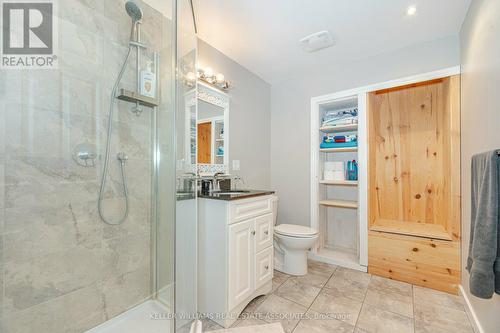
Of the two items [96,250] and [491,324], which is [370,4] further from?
[96,250]

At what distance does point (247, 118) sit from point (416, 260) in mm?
2186

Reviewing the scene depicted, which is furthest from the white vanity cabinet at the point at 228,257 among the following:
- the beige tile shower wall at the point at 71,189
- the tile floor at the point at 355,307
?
the beige tile shower wall at the point at 71,189

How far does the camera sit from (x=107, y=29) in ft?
4.34

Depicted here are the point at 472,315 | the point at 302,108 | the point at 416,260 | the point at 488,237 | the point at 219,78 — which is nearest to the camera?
the point at 488,237

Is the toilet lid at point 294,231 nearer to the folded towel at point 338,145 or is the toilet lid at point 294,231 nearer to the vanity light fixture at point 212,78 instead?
the folded towel at point 338,145

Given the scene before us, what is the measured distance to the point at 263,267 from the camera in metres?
1.74

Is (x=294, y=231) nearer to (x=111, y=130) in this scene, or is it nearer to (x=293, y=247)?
(x=293, y=247)

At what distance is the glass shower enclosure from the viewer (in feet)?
3.37

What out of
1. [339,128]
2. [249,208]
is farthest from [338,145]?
[249,208]

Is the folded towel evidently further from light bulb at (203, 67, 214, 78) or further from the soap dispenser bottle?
the soap dispenser bottle

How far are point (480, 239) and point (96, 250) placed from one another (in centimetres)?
201

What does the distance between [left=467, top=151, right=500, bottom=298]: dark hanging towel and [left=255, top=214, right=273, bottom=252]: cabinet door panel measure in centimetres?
A: 119

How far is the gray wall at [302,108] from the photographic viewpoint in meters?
2.12

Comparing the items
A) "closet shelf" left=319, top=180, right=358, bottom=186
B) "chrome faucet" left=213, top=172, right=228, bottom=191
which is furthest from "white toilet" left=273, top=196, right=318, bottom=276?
"chrome faucet" left=213, top=172, right=228, bottom=191
